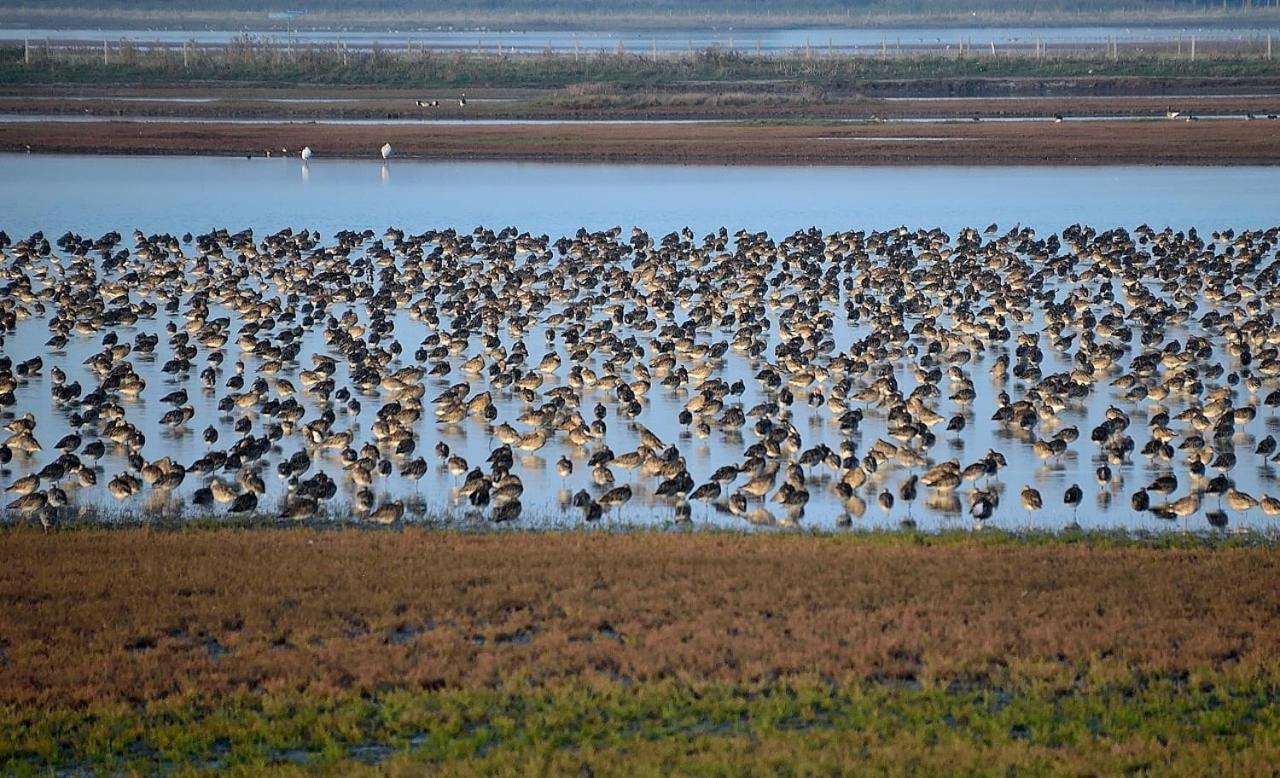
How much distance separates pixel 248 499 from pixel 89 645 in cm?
527

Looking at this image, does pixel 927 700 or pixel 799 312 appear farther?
pixel 799 312

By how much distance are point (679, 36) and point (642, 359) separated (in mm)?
140422

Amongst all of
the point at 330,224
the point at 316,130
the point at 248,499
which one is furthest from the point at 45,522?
the point at 316,130

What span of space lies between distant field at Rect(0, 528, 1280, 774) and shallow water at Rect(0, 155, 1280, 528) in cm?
315

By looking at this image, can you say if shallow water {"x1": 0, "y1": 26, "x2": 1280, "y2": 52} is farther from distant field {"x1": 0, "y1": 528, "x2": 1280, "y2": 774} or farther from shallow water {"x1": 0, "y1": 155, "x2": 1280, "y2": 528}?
distant field {"x1": 0, "y1": 528, "x2": 1280, "y2": 774}

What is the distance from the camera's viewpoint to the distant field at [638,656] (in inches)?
381

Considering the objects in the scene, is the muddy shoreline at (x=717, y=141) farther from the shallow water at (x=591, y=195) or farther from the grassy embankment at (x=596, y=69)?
the grassy embankment at (x=596, y=69)

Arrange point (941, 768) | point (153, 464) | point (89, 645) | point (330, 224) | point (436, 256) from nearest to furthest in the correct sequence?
point (941, 768) < point (89, 645) < point (153, 464) < point (436, 256) < point (330, 224)

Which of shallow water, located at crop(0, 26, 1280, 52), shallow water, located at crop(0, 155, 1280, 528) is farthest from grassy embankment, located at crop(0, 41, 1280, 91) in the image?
shallow water, located at crop(0, 26, 1280, 52)

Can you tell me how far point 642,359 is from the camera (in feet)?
81.5

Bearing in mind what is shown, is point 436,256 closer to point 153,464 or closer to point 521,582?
point 153,464

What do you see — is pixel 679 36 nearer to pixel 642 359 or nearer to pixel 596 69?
pixel 596 69

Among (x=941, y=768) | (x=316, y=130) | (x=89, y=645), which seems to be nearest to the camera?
(x=941, y=768)

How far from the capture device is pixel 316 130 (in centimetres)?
6316
